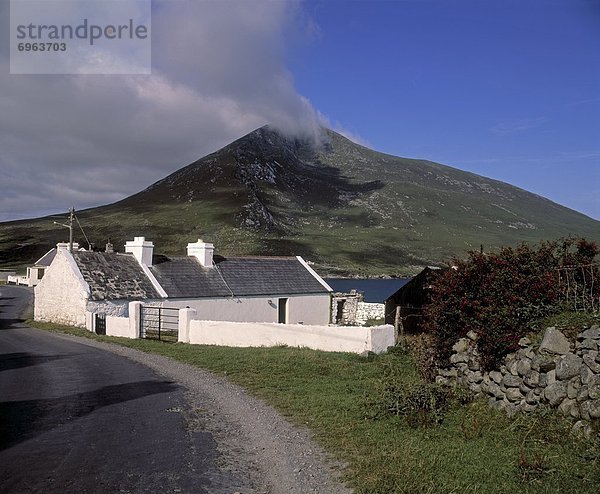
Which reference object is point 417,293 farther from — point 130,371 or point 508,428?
point 508,428

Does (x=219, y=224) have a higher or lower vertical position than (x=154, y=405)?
higher

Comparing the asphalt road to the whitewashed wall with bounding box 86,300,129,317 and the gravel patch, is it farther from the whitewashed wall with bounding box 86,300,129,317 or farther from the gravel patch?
the whitewashed wall with bounding box 86,300,129,317

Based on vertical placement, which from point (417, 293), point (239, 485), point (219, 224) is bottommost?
point (239, 485)

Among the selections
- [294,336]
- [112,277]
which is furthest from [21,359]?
[112,277]

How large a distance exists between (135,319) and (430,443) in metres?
19.1

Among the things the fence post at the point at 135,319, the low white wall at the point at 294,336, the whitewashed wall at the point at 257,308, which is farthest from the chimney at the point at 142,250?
the low white wall at the point at 294,336

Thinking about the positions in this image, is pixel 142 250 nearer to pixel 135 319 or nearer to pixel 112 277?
pixel 112 277

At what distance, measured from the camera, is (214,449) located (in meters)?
9.06

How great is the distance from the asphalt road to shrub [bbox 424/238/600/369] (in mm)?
6275

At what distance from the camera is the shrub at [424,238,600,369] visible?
11680mm

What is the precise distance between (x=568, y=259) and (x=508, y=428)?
5437 millimetres

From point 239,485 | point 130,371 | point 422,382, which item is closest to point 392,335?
point 422,382

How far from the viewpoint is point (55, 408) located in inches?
454

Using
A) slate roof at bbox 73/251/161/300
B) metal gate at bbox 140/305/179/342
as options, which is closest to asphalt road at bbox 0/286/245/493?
metal gate at bbox 140/305/179/342
